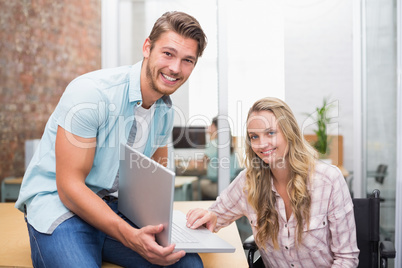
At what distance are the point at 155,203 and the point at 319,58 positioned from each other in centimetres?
273

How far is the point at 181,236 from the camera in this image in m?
1.30

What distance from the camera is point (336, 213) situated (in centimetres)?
152

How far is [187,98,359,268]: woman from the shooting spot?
1.53 m

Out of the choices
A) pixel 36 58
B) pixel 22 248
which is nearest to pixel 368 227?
pixel 22 248

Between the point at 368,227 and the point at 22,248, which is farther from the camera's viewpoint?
the point at 368,227

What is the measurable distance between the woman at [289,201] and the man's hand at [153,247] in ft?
1.14

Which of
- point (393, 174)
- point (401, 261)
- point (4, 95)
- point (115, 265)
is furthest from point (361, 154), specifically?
point (4, 95)

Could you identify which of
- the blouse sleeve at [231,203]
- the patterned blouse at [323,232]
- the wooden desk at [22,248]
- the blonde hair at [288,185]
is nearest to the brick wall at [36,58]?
the wooden desk at [22,248]

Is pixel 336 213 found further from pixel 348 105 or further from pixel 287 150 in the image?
pixel 348 105

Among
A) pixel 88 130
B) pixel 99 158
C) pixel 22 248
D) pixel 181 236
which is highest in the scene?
pixel 88 130

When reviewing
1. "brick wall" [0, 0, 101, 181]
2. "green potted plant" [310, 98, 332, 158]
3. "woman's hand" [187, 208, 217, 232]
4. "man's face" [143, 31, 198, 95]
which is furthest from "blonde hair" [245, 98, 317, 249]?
"brick wall" [0, 0, 101, 181]

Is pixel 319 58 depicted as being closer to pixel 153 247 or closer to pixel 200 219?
pixel 200 219

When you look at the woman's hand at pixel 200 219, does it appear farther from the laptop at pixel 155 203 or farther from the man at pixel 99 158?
the man at pixel 99 158

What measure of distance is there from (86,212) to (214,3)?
93.2 inches
